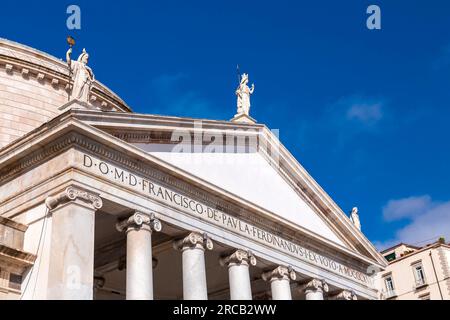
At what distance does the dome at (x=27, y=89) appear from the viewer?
77.3ft

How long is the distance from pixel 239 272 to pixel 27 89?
463 inches

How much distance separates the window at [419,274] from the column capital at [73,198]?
34.1m

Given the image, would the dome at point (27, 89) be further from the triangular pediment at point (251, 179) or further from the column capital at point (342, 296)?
the column capital at point (342, 296)

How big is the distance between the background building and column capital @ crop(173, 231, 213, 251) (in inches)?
1051

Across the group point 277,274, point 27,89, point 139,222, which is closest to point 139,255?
point 139,222

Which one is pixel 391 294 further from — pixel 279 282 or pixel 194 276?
pixel 194 276

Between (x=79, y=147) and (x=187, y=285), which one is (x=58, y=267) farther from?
(x=187, y=285)

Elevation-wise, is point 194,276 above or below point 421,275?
below

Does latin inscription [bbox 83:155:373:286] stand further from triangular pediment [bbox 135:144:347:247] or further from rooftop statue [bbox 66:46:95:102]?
rooftop statue [bbox 66:46:95:102]

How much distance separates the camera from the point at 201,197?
18328 millimetres

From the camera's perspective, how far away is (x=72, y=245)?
14.0 m

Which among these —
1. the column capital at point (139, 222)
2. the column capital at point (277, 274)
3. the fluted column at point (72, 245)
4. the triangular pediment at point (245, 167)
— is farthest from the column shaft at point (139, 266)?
the column capital at point (277, 274)

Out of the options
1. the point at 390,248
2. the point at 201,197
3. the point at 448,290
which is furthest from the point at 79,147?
the point at 390,248
